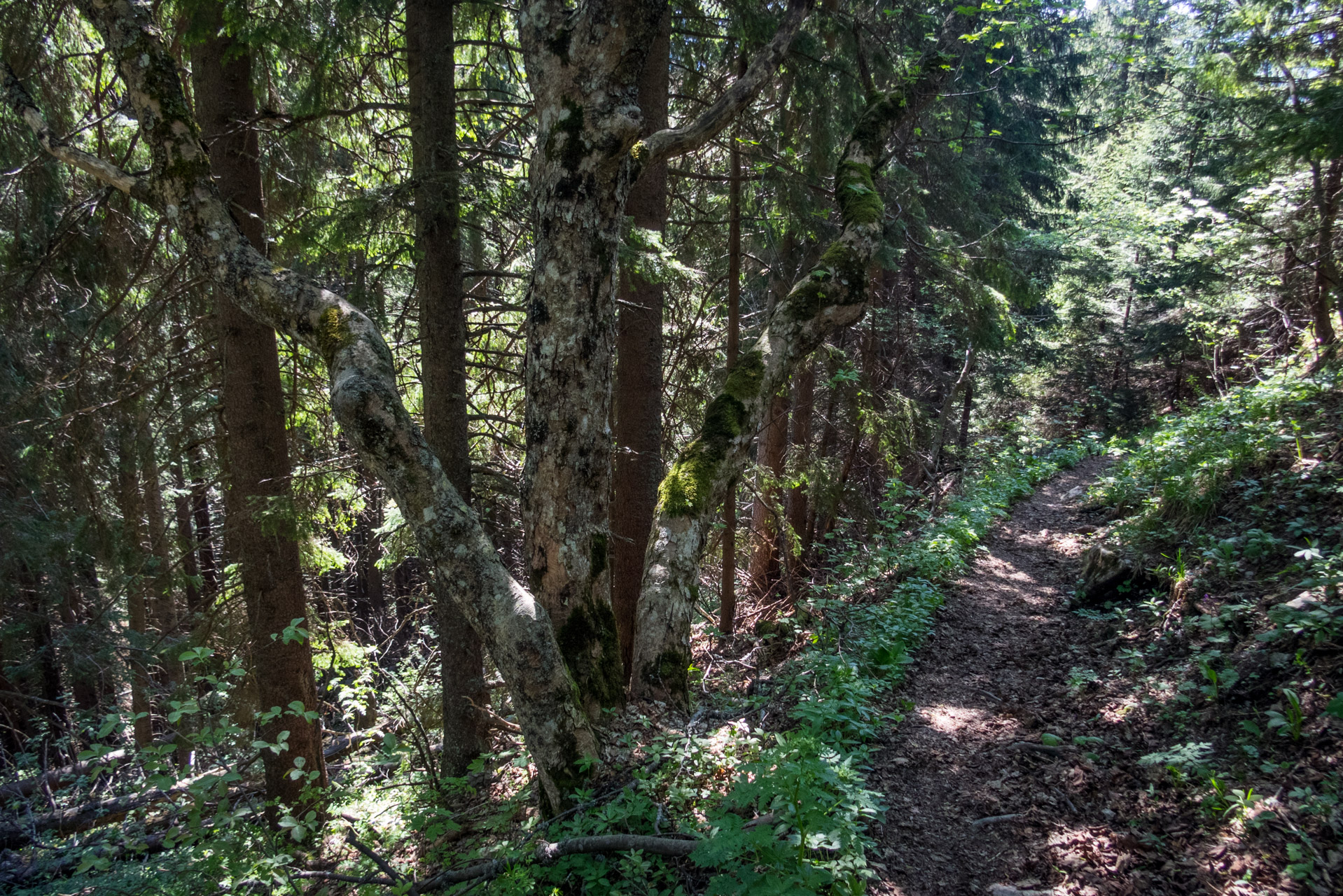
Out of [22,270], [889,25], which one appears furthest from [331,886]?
[889,25]

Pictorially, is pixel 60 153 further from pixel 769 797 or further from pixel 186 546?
pixel 769 797

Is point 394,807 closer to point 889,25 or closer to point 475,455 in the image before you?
point 475,455

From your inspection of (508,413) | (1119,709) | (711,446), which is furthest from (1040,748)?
(508,413)

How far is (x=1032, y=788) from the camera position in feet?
14.0

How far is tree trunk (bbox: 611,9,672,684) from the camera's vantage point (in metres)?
6.06

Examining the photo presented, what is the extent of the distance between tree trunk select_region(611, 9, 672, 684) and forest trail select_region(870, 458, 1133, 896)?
8.56ft

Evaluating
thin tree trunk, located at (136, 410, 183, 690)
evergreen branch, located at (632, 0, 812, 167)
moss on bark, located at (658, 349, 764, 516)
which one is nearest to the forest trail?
moss on bark, located at (658, 349, 764, 516)

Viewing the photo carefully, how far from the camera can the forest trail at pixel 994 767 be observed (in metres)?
3.57

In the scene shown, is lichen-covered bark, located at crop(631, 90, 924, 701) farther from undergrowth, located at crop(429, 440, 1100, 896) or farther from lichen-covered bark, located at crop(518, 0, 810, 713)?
undergrowth, located at crop(429, 440, 1100, 896)

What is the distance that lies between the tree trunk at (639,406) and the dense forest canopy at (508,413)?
39mm

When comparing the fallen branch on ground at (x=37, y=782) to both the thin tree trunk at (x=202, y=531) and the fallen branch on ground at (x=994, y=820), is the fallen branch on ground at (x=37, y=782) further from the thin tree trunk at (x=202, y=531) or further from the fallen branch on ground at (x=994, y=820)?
the fallen branch on ground at (x=994, y=820)

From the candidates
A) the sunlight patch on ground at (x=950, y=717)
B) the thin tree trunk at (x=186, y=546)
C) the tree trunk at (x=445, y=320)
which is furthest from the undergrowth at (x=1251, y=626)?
the thin tree trunk at (x=186, y=546)

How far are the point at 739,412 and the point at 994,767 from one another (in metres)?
3.11

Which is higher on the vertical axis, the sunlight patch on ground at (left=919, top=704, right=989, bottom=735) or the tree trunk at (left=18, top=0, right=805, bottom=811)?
the tree trunk at (left=18, top=0, right=805, bottom=811)
